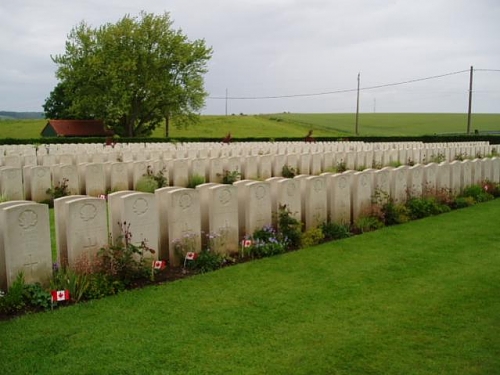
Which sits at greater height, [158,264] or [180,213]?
[180,213]

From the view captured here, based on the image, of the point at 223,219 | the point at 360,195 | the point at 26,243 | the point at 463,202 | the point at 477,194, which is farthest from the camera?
the point at 477,194

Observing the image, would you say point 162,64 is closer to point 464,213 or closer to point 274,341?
point 464,213

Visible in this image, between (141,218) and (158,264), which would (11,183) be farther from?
(158,264)

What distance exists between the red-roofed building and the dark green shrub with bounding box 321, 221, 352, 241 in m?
37.5

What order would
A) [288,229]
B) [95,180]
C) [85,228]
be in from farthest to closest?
[95,180] < [288,229] < [85,228]

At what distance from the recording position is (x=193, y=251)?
536cm

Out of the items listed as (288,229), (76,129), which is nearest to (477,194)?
(288,229)

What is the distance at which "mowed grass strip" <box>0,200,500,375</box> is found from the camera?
10.3 feet

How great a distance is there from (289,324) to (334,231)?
10.2ft

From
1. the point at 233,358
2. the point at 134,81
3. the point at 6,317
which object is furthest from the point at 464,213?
the point at 134,81

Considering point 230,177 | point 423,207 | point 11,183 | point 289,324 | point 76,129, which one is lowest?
point 289,324

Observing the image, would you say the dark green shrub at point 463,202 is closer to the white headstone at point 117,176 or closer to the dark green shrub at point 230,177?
the dark green shrub at point 230,177

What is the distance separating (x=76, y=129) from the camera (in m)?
43.0

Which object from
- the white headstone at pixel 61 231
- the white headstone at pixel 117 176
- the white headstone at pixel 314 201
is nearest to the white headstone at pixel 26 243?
the white headstone at pixel 61 231
